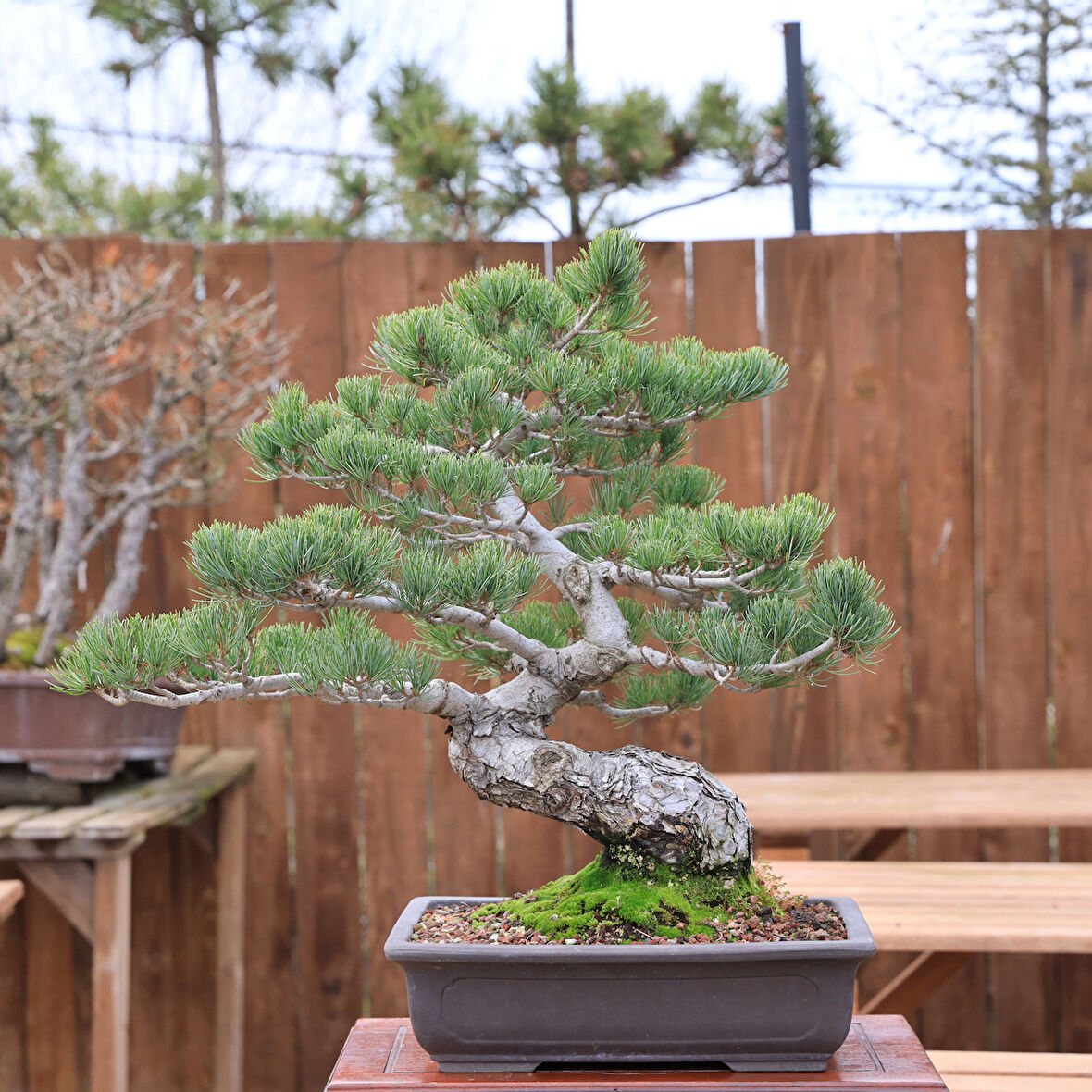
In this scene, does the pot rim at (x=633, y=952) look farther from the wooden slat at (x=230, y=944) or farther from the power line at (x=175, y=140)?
the power line at (x=175, y=140)

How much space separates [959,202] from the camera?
3496 mm

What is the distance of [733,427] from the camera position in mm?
2141

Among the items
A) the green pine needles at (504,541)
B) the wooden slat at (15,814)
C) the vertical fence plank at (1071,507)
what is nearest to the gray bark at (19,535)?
the wooden slat at (15,814)

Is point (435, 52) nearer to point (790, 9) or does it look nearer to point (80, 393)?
point (790, 9)

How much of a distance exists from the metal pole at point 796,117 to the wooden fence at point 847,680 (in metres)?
0.11

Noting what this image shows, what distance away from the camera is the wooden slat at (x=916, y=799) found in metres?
1.64

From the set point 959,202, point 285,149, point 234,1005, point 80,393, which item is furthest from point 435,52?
point 234,1005

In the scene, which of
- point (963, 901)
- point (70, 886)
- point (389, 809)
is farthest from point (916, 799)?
point (70, 886)

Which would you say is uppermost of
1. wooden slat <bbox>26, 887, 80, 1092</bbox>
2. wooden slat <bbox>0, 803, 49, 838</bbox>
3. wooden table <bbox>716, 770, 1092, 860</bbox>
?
wooden slat <bbox>0, 803, 49, 838</bbox>

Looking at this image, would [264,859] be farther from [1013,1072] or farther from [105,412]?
[1013,1072]

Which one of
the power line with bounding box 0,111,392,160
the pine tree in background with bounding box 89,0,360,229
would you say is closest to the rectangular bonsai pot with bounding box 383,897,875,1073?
the pine tree in background with bounding box 89,0,360,229

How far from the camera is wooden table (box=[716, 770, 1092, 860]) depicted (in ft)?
5.37

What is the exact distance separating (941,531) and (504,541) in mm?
1450

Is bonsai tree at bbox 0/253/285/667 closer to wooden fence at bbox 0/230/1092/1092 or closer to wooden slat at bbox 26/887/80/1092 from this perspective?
wooden fence at bbox 0/230/1092/1092
